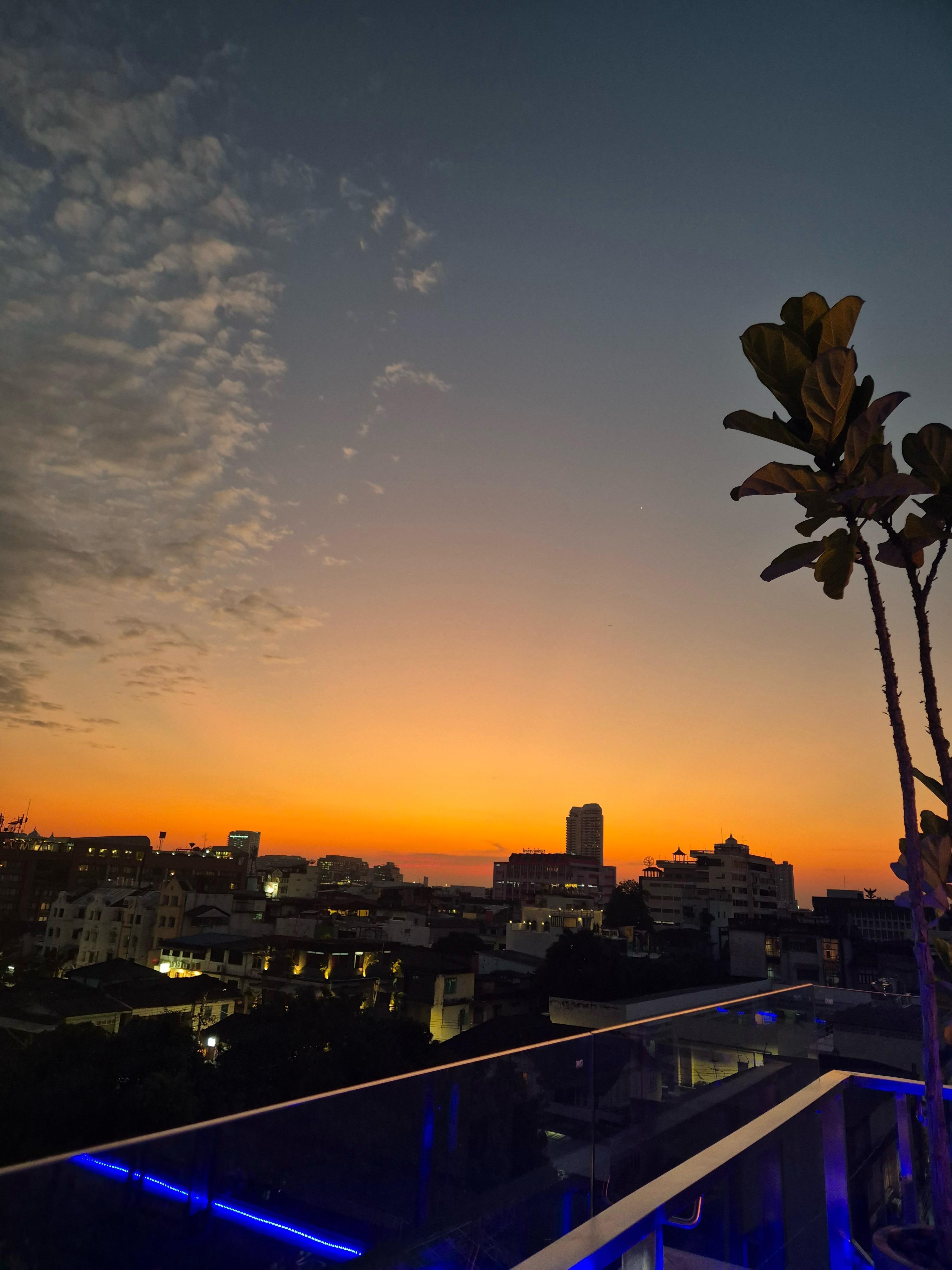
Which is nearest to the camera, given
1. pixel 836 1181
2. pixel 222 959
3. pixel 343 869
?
pixel 836 1181

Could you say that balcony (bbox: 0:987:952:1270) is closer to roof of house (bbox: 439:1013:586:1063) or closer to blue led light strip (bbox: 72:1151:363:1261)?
blue led light strip (bbox: 72:1151:363:1261)

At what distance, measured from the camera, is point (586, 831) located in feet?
551

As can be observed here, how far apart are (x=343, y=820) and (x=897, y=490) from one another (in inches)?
4045

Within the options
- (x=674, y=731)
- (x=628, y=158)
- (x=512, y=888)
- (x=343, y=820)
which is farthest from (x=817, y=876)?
(x=628, y=158)

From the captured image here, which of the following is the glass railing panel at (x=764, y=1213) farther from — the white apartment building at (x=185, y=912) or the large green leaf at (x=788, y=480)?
the white apartment building at (x=185, y=912)

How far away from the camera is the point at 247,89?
7.36 m

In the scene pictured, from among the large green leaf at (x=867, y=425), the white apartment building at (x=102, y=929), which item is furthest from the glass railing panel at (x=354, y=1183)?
the white apartment building at (x=102, y=929)

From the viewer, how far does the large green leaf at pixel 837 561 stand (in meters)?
2.13

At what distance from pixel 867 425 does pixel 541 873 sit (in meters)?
103

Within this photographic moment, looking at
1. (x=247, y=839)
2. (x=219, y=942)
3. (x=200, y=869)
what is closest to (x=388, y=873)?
(x=247, y=839)

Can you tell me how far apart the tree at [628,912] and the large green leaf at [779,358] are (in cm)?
5304

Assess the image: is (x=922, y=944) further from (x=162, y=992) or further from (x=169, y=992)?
(x=169, y=992)

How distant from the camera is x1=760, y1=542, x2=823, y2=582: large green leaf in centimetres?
219

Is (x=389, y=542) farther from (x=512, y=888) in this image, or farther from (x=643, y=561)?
(x=512, y=888)
